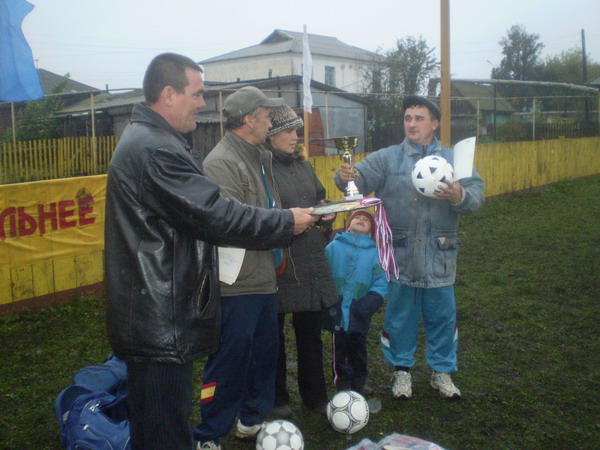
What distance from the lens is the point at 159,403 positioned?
90.5 inches

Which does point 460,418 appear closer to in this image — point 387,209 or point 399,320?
point 399,320

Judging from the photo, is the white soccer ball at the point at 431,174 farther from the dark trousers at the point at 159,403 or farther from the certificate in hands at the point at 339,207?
the dark trousers at the point at 159,403

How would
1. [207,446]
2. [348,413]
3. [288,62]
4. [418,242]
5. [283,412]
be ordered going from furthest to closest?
[288,62] → [418,242] → [283,412] → [348,413] → [207,446]

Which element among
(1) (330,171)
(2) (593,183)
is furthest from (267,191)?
(2) (593,183)

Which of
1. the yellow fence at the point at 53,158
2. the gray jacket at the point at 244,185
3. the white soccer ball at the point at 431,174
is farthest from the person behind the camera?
the yellow fence at the point at 53,158

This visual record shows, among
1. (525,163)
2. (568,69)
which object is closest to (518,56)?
(568,69)

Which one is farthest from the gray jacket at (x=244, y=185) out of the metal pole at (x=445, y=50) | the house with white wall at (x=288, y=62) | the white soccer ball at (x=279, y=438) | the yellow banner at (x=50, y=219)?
the house with white wall at (x=288, y=62)

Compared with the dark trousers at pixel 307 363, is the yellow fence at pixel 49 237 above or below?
above

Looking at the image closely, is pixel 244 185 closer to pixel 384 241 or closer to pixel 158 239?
pixel 158 239

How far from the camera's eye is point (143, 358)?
7.42 feet

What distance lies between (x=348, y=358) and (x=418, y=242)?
96 centimetres

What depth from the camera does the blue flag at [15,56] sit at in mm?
3887

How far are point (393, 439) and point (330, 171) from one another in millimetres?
6745

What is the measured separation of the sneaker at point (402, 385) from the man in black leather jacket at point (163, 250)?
80.8 inches
